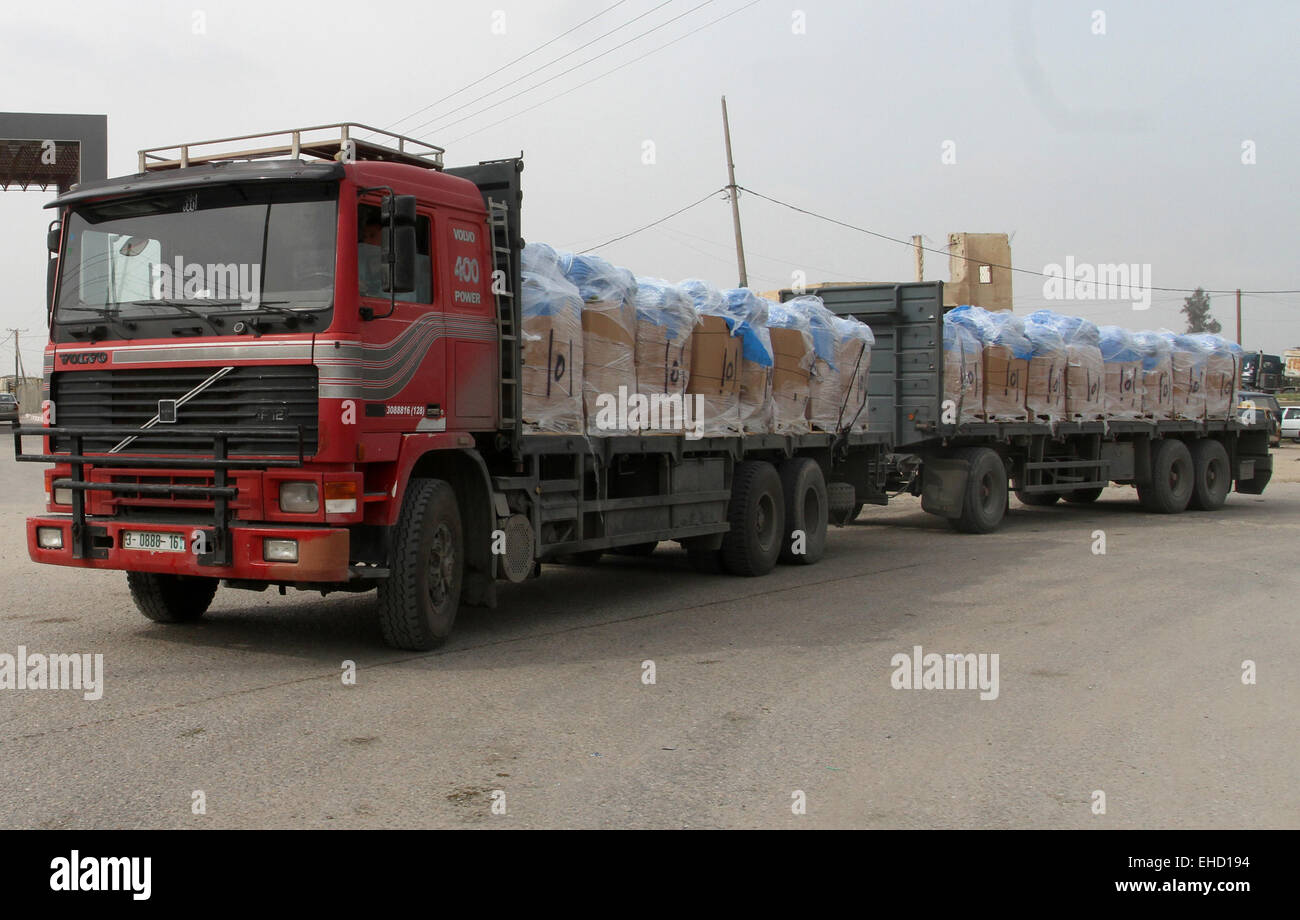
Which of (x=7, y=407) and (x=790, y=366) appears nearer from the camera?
(x=790, y=366)

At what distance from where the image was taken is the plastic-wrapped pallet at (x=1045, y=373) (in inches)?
717

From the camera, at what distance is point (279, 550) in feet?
24.6

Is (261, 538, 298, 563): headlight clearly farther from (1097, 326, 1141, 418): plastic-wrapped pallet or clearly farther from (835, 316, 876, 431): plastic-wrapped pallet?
(1097, 326, 1141, 418): plastic-wrapped pallet

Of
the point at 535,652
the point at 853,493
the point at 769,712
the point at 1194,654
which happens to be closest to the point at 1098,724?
the point at 769,712

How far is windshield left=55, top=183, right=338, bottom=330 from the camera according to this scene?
7.67 m

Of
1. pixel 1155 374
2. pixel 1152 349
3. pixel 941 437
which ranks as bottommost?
pixel 941 437

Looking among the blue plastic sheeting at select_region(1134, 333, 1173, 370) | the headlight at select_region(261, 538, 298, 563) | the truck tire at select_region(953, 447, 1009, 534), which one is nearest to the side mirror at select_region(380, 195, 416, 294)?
the headlight at select_region(261, 538, 298, 563)

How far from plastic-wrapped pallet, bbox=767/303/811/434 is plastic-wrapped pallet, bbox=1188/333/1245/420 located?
1210 centimetres

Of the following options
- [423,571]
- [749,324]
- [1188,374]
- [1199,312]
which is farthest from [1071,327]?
[1199,312]

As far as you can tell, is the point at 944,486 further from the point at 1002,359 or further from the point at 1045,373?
the point at 1045,373

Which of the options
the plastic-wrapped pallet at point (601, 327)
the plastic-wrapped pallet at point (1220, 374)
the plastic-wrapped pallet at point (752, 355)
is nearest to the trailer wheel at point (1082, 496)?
the plastic-wrapped pallet at point (1220, 374)

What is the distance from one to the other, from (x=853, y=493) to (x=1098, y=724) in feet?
26.6

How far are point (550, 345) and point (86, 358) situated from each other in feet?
10.8

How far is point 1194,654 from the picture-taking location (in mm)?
8570
